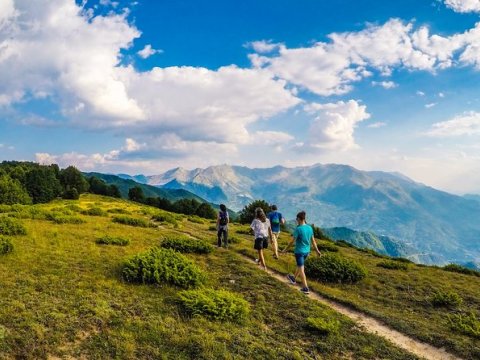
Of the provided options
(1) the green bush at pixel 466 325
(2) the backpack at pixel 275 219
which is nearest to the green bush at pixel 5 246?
(2) the backpack at pixel 275 219

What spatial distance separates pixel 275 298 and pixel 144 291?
17.3 ft

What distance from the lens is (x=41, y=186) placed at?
101188mm

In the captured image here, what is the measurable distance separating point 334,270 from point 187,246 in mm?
8640

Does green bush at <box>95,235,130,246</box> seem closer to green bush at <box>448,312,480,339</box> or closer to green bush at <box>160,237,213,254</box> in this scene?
green bush at <box>160,237,213,254</box>

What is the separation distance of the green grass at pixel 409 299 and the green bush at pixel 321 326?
2976 mm

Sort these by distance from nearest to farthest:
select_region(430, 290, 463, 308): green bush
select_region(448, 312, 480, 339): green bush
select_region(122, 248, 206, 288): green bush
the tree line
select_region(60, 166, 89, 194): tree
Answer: select_region(448, 312, 480, 339): green bush < select_region(122, 248, 206, 288): green bush < select_region(430, 290, 463, 308): green bush < the tree line < select_region(60, 166, 89, 194): tree

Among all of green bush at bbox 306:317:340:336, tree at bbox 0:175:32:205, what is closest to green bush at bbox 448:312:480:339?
green bush at bbox 306:317:340:336

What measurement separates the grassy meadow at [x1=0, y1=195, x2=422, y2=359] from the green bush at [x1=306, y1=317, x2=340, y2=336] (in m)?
0.03

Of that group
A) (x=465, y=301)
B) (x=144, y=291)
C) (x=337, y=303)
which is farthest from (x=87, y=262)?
(x=465, y=301)

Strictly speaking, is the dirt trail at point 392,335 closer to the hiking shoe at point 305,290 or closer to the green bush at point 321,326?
the hiking shoe at point 305,290

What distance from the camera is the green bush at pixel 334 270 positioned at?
773 inches

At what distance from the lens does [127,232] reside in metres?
26.1

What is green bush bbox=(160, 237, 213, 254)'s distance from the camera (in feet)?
69.0

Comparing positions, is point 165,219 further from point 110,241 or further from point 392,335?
point 392,335
